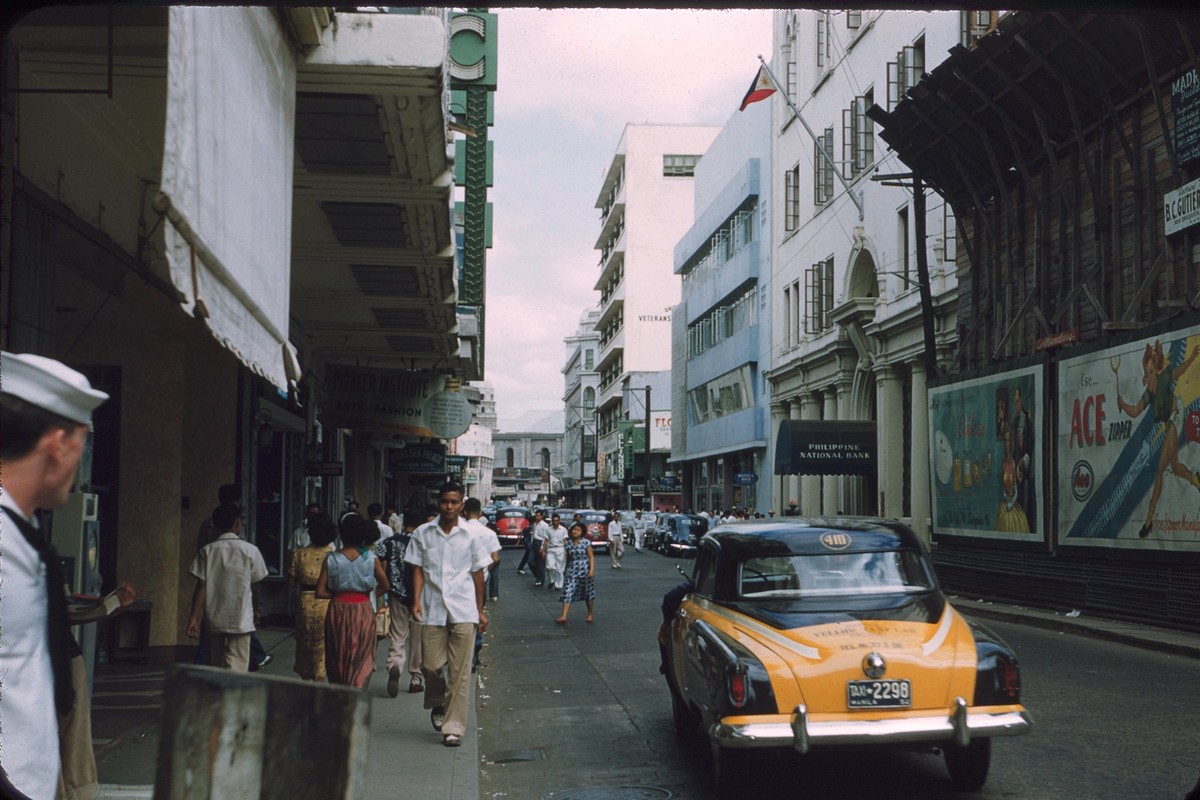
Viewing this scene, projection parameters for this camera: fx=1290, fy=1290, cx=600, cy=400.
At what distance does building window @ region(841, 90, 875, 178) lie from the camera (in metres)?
36.8

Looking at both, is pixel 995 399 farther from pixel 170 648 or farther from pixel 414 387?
pixel 170 648

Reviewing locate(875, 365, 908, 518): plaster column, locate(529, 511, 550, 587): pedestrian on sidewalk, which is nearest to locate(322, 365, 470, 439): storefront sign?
locate(529, 511, 550, 587): pedestrian on sidewalk

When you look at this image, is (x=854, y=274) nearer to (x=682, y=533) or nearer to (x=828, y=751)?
(x=682, y=533)

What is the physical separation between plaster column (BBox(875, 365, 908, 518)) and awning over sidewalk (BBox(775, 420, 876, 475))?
36.4 inches

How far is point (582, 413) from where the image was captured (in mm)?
129250

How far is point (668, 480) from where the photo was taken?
70.4 metres

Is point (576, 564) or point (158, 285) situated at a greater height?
point (158, 285)

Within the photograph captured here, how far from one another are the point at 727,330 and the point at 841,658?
50.8 metres

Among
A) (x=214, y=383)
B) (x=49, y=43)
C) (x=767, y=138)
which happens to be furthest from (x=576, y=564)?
(x=767, y=138)

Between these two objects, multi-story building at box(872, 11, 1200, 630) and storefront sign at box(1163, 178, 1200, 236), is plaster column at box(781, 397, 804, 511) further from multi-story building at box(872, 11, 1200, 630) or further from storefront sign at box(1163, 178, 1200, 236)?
storefront sign at box(1163, 178, 1200, 236)

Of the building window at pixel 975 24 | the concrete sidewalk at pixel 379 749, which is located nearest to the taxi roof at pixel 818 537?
the concrete sidewalk at pixel 379 749

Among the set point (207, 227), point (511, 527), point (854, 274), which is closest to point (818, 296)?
point (854, 274)

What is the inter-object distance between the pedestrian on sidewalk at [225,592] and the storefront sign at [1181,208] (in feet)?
45.5

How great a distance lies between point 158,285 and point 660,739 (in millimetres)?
6262
